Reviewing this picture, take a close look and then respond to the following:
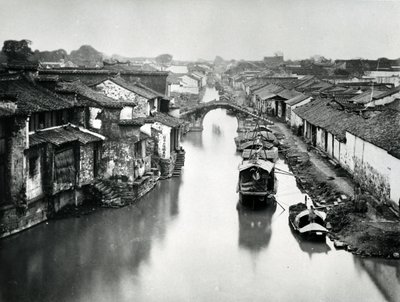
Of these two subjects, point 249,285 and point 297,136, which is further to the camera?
point 297,136

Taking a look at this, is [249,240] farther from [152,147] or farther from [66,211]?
[152,147]

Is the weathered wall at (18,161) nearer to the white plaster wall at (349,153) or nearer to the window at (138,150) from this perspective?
the window at (138,150)

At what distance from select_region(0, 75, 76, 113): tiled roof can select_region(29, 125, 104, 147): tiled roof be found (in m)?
1.14

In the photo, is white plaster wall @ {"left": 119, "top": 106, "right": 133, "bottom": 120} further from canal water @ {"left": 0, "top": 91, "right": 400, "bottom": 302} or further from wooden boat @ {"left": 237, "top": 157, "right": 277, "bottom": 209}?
wooden boat @ {"left": 237, "top": 157, "right": 277, "bottom": 209}

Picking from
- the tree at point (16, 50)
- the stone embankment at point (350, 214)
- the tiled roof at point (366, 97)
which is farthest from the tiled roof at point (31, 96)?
the tiled roof at point (366, 97)

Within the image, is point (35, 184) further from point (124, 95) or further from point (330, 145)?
point (330, 145)

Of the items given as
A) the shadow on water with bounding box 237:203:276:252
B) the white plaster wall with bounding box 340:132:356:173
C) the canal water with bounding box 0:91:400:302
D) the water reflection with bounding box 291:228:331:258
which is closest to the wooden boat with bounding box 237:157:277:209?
the shadow on water with bounding box 237:203:276:252

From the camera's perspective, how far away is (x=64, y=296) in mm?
14758

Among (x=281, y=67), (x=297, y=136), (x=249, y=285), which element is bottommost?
(x=249, y=285)

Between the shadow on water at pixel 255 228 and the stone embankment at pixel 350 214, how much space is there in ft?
9.43

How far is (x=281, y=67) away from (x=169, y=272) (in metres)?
84.3

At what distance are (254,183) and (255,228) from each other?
317cm

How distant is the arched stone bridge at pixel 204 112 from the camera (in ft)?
159

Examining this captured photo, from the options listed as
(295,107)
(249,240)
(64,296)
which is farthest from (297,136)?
(64,296)
